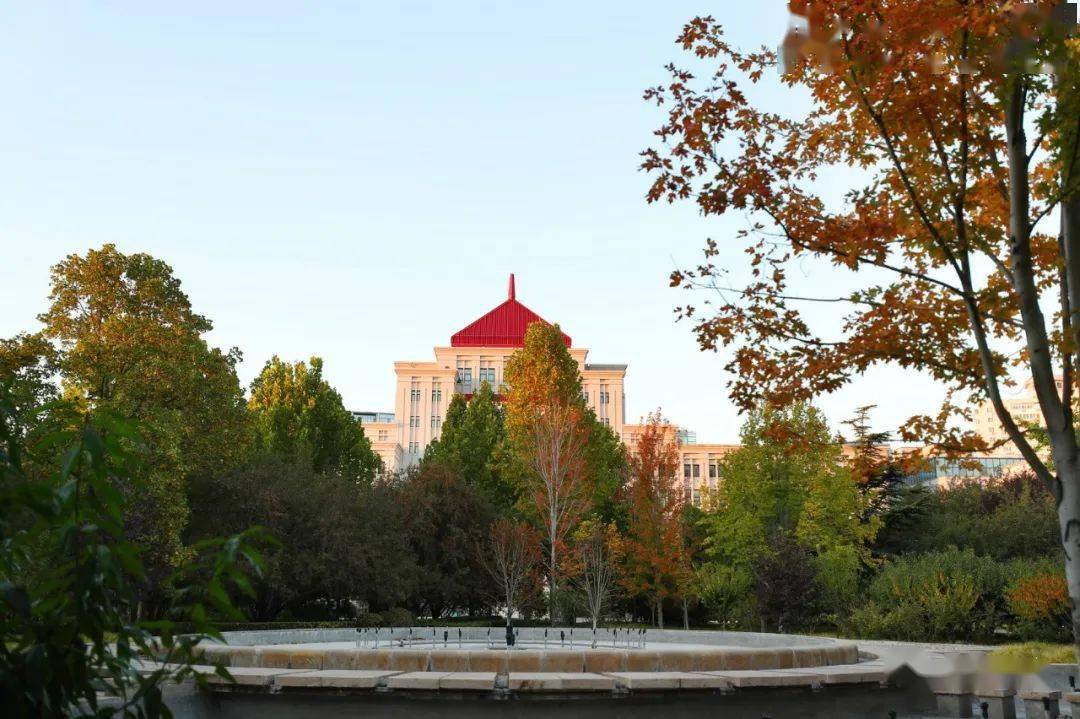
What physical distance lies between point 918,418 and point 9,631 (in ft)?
24.1

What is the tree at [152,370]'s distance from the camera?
73.9 feet

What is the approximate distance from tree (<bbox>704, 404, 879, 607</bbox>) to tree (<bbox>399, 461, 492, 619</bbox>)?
31.4 feet

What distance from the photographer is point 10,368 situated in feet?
71.1

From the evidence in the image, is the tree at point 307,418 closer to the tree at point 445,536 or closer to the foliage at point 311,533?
the tree at point 445,536

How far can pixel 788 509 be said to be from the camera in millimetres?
39156

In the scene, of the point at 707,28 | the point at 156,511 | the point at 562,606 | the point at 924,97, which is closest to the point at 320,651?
the point at 707,28

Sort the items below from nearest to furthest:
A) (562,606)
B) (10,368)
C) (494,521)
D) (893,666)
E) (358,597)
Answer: (893,666), (10,368), (358,597), (562,606), (494,521)

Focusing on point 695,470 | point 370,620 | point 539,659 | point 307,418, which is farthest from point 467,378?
point 539,659

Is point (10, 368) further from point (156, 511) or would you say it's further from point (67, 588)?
point (67, 588)

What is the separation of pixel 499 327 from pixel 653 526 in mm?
63716

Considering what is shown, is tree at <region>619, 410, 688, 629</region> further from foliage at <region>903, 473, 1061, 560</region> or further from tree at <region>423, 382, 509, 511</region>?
foliage at <region>903, 473, 1061, 560</region>

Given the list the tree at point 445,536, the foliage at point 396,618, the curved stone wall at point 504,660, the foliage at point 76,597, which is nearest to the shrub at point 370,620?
the foliage at point 396,618

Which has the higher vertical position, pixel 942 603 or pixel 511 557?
pixel 511 557

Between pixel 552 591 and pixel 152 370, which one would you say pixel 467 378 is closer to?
pixel 552 591
